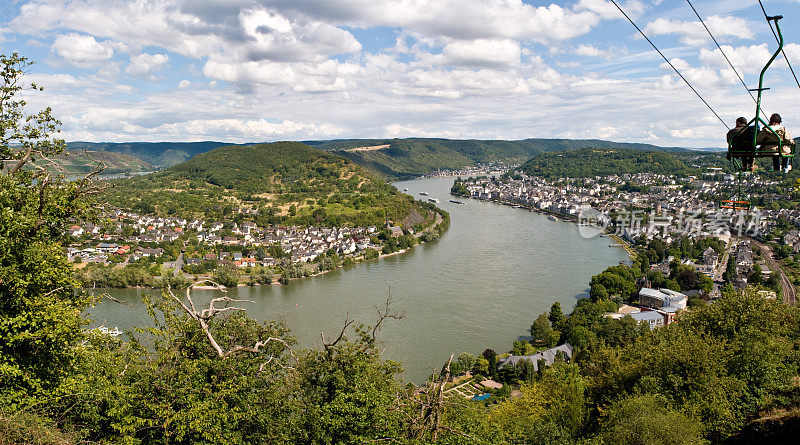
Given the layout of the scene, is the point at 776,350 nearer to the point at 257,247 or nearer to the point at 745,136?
the point at 745,136

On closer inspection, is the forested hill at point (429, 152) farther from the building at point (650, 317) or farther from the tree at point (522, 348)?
the tree at point (522, 348)

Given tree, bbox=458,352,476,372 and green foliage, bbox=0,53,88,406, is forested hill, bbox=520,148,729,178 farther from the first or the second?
green foliage, bbox=0,53,88,406

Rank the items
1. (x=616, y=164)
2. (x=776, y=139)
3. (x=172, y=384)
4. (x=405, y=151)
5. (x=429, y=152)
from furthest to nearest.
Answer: (x=429, y=152)
(x=405, y=151)
(x=616, y=164)
(x=172, y=384)
(x=776, y=139)

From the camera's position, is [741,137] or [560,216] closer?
[741,137]

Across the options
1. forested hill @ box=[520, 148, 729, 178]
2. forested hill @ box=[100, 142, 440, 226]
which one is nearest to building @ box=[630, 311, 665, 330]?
forested hill @ box=[100, 142, 440, 226]

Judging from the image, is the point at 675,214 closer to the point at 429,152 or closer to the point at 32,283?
the point at 32,283

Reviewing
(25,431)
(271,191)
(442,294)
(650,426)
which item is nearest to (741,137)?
(650,426)

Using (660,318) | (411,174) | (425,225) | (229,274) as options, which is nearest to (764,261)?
(660,318)
